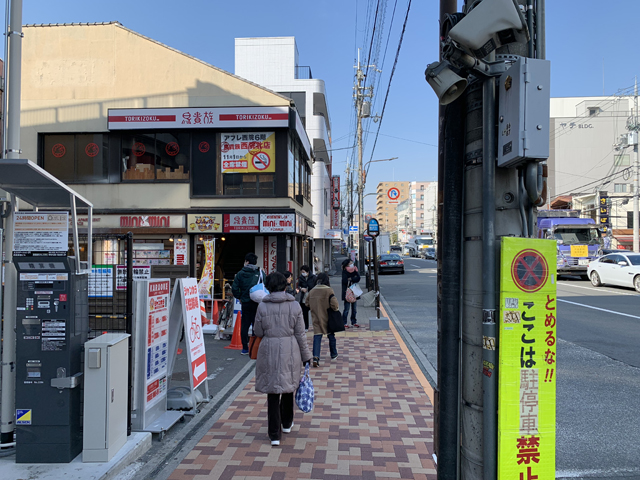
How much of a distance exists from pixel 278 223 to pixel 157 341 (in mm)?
9931

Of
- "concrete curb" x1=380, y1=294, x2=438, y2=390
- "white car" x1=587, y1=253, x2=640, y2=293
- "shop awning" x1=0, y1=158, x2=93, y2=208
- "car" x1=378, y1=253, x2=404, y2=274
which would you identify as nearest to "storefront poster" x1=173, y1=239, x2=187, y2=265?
"concrete curb" x1=380, y1=294, x2=438, y2=390

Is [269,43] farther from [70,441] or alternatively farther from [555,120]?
[555,120]

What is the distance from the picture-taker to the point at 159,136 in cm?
1565

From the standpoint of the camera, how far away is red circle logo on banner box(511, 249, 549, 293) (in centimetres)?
251

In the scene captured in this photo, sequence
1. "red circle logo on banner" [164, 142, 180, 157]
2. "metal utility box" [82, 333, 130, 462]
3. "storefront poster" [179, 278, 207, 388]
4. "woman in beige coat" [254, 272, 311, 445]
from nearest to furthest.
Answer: "metal utility box" [82, 333, 130, 462]
"woman in beige coat" [254, 272, 311, 445]
"storefront poster" [179, 278, 207, 388]
"red circle logo on banner" [164, 142, 180, 157]

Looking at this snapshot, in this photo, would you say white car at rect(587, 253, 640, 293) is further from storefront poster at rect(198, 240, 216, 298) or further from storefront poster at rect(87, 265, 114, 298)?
storefront poster at rect(87, 265, 114, 298)

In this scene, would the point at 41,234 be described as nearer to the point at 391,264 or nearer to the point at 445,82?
the point at 445,82

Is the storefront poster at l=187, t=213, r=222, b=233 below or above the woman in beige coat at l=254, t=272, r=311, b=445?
above

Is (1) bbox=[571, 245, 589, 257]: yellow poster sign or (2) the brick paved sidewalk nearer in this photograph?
(2) the brick paved sidewalk

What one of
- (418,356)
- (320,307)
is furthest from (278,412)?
(418,356)

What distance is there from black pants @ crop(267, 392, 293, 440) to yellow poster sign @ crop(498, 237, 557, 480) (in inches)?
108

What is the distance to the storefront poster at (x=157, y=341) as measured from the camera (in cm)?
523

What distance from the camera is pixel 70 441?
163 inches

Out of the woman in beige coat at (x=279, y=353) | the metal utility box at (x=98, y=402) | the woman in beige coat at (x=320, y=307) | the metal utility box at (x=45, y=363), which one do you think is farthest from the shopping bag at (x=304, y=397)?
the woman in beige coat at (x=320, y=307)
